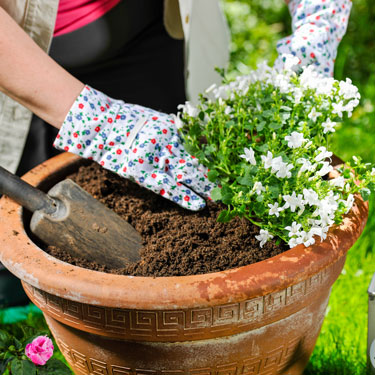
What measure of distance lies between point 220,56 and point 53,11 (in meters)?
1.21

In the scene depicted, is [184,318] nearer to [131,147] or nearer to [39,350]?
[39,350]

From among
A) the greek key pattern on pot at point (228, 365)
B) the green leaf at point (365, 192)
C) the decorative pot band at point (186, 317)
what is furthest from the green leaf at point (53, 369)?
the green leaf at point (365, 192)

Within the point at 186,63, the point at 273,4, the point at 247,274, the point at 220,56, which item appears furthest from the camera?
the point at 273,4

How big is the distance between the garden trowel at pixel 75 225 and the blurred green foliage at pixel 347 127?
86 cm

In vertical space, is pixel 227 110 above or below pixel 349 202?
above

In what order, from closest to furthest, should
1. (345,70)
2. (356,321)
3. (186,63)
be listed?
1. (356,321)
2. (186,63)
3. (345,70)

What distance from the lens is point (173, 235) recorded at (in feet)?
5.32

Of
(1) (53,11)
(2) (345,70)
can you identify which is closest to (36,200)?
(1) (53,11)

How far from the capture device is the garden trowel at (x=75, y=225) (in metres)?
1.58

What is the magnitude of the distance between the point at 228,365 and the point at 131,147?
0.73 m

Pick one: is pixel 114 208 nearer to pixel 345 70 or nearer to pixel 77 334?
pixel 77 334

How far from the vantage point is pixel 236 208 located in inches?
58.2

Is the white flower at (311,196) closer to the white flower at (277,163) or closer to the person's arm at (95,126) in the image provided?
the white flower at (277,163)

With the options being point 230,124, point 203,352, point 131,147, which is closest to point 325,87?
point 230,124
